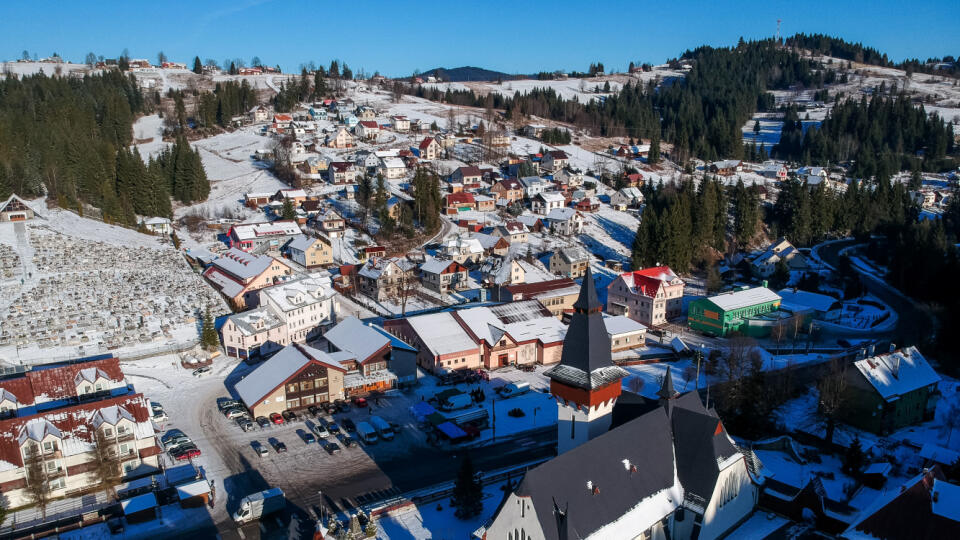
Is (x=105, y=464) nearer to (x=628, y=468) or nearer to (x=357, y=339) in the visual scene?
(x=357, y=339)

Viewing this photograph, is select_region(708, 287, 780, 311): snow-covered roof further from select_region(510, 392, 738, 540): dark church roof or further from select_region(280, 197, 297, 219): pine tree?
select_region(280, 197, 297, 219): pine tree

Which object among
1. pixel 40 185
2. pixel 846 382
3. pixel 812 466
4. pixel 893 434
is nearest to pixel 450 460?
pixel 812 466

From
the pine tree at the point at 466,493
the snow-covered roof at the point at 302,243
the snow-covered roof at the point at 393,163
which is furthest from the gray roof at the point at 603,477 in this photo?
the snow-covered roof at the point at 393,163

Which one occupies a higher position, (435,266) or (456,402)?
(435,266)

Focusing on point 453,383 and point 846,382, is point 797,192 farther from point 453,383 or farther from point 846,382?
point 453,383

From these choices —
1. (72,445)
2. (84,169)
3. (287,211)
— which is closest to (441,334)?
(72,445)

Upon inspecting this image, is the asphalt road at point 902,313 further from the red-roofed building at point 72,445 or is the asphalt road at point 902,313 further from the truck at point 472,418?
the red-roofed building at point 72,445
